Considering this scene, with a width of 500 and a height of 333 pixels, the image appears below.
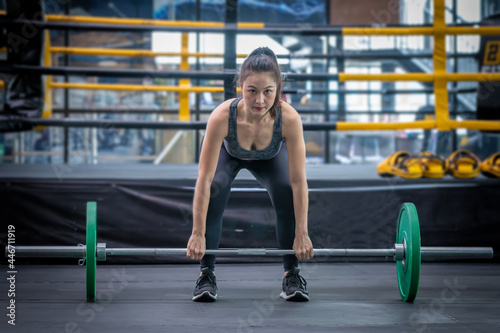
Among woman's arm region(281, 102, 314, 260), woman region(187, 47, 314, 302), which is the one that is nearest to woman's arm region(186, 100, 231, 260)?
woman region(187, 47, 314, 302)

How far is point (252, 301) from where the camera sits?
74.0 inches

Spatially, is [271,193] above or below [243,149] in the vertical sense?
below

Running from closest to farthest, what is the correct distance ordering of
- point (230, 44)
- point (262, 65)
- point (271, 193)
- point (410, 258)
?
point (262, 65) < point (410, 258) < point (271, 193) < point (230, 44)

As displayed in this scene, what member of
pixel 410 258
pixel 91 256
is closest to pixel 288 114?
pixel 410 258

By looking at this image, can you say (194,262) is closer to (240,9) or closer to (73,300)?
(73,300)

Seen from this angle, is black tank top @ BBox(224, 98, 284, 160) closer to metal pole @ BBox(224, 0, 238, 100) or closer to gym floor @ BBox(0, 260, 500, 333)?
gym floor @ BBox(0, 260, 500, 333)

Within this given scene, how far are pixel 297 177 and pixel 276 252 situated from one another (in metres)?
0.24

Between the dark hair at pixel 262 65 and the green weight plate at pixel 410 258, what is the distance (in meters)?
0.56

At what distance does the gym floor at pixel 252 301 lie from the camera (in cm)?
156

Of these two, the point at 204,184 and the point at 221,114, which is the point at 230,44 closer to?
the point at 221,114

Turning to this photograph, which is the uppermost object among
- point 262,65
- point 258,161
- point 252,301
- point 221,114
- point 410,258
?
point 262,65

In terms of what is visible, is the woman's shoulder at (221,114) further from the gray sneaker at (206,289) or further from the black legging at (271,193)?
the gray sneaker at (206,289)

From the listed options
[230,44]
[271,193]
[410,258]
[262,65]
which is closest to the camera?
[262,65]

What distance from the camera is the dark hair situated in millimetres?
1751
